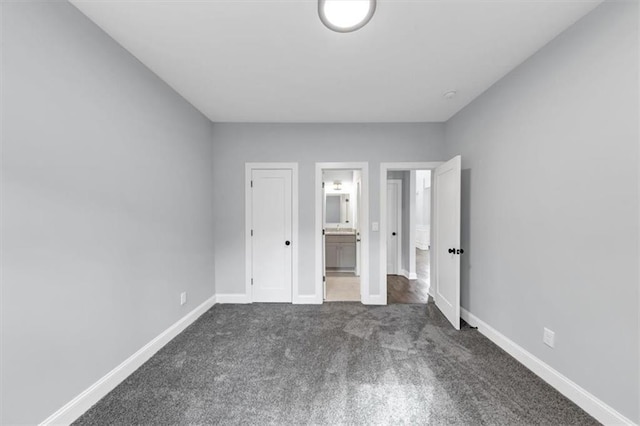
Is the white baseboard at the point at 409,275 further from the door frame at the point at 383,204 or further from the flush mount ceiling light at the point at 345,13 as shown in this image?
the flush mount ceiling light at the point at 345,13

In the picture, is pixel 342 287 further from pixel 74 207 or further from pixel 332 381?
pixel 74 207

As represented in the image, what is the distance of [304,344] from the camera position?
246 cm

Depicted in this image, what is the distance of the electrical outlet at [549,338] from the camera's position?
1.85 m

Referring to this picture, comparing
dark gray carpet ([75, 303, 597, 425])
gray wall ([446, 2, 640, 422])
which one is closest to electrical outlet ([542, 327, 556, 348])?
gray wall ([446, 2, 640, 422])

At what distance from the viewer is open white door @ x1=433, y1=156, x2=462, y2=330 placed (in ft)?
9.08

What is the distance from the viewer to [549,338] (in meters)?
1.88

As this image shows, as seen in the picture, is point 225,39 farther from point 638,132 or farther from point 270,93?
point 638,132

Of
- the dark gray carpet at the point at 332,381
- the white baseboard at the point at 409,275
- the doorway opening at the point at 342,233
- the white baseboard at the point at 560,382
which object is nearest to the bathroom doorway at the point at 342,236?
the doorway opening at the point at 342,233

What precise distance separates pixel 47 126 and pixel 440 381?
311 cm

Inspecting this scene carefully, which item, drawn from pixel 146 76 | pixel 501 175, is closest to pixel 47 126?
pixel 146 76

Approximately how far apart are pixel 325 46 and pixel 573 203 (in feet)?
6.94

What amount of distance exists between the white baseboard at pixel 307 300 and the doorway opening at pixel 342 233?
106mm

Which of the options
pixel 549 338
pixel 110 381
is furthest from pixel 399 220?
pixel 110 381

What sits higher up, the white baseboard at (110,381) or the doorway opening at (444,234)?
the doorway opening at (444,234)
